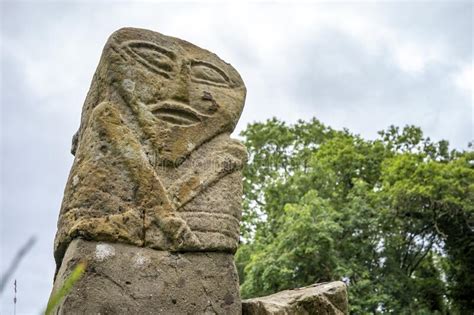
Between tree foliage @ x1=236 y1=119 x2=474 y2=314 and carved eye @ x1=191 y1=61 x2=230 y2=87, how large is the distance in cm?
1112

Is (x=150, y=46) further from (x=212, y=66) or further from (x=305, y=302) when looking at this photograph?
(x=305, y=302)

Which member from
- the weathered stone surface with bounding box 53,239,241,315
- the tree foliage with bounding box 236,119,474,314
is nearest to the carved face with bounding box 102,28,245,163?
the weathered stone surface with bounding box 53,239,241,315

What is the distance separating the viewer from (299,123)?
23.2 m

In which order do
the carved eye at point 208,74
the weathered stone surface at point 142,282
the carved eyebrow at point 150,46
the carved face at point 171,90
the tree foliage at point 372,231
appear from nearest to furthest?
the weathered stone surface at point 142,282
the carved face at point 171,90
the carved eyebrow at point 150,46
the carved eye at point 208,74
the tree foliage at point 372,231

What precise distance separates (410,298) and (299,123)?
28.9ft

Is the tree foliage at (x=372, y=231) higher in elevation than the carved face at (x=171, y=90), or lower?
higher

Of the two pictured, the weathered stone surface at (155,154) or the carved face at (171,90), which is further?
the carved face at (171,90)

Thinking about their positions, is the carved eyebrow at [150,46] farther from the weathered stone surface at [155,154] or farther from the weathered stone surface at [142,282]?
the weathered stone surface at [142,282]

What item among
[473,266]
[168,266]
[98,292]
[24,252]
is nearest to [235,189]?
[168,266]

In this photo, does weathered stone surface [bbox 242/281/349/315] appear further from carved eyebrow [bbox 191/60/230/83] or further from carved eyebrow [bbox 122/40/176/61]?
carved eyebrow [bbox 122/40/176/61]

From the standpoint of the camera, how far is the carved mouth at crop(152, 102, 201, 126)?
486 cm

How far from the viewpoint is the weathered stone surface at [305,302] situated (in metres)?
4.80

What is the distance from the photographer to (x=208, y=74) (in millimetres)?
5324

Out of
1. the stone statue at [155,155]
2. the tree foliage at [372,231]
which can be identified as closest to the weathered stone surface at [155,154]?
the stone statue at [155,155]
